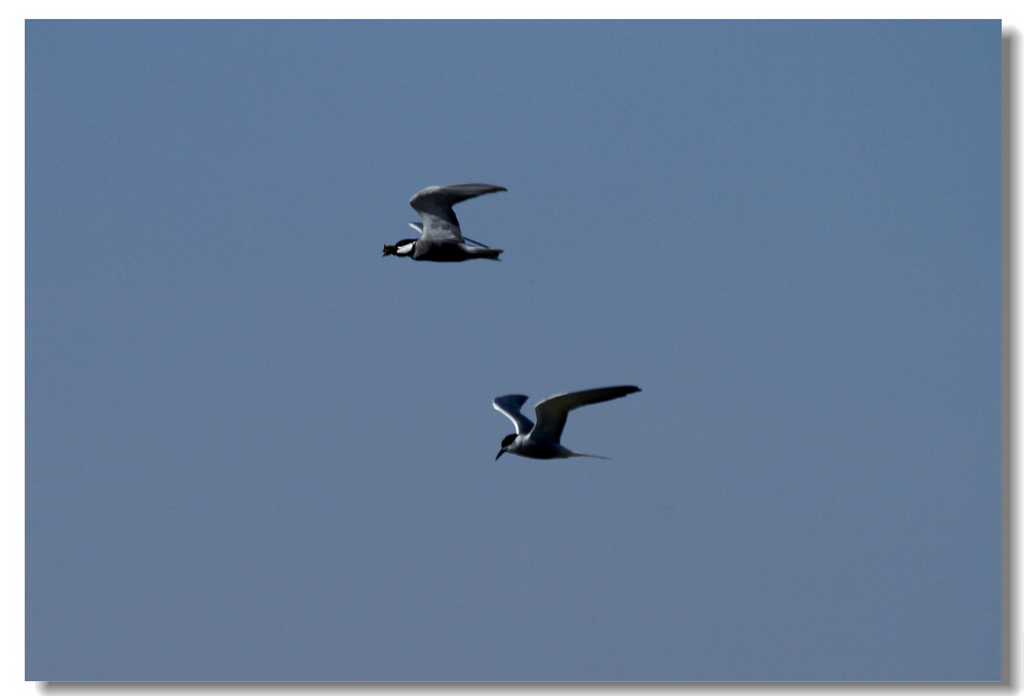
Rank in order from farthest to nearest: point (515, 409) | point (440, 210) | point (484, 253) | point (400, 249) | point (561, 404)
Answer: point (515, 409) → point (400, 249) → point (440, 210) → point (484, 253) → point (561, 404)

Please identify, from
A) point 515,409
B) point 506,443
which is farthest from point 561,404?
point 515,409

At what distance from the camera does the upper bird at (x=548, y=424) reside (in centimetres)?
2458

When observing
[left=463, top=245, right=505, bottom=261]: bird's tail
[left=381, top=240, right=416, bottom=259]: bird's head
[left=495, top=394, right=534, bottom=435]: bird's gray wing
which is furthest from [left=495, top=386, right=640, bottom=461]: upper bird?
[left=381, top=240, right=416, bottom=259]: bird's head

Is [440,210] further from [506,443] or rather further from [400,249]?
[506,443]

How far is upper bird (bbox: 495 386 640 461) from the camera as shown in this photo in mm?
24578

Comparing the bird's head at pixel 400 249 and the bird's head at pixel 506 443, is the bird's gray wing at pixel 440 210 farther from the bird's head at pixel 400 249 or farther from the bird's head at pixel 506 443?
the bird's head at pixel 506 443

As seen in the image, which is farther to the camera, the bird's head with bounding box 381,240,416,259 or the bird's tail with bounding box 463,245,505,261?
the bird's head with bounding box 381,240,416,259

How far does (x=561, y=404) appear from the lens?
25703 millimetres

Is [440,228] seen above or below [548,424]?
above

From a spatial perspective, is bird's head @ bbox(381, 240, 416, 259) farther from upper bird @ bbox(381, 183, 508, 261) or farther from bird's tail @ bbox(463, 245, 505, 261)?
bird's tail @ bbox(463, 245, 505, 261)

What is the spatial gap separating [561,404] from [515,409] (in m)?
4.06

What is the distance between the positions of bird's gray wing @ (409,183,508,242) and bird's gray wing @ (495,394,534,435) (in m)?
3.60

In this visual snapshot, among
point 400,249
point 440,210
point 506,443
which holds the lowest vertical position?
point 506,443
